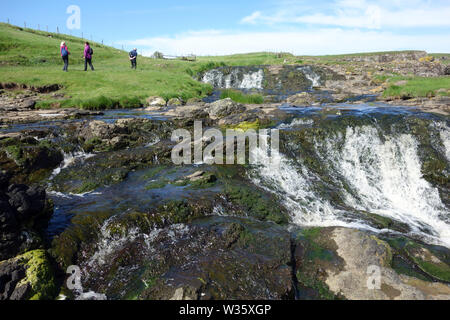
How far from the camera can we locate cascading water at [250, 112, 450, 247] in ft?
34.7

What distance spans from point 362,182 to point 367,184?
240 mm

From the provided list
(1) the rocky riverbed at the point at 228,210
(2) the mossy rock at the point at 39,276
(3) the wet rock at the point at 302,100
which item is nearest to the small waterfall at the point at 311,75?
(3) the wet rock at the point at 302,100

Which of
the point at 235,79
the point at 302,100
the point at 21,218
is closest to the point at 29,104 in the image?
the point at 21,218

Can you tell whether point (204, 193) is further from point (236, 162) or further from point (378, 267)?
point (378, 267)

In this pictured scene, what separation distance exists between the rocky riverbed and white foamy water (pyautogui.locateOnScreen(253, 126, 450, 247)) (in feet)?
0.24

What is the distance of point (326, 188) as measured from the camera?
12.5 metres

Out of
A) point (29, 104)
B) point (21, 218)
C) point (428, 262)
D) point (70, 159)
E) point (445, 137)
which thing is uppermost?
point (29, 104)

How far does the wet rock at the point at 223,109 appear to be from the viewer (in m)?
19.9

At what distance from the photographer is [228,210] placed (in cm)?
944

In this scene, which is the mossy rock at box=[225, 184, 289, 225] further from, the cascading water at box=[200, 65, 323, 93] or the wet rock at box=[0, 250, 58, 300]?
the cascading water at box=[200, 65, 323, 93]

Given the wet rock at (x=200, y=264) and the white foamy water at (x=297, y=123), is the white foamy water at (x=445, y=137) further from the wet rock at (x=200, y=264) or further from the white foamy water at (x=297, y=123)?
the wet rock at (x=200, y=264)

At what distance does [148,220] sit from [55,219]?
8.31ft

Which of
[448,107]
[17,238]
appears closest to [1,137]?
[17,238]

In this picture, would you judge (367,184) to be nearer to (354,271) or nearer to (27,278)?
(354,271)
